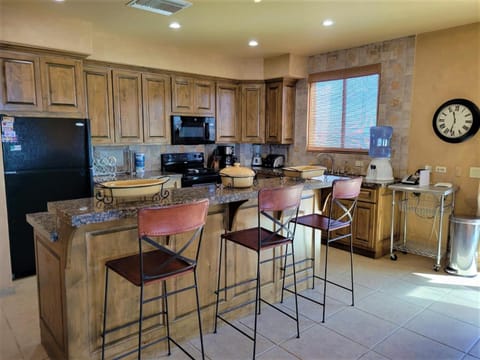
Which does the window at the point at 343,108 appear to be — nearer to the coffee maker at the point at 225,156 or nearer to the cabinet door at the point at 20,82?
the coffee maker at the point at 225,156

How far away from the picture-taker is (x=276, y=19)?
11.5 ft

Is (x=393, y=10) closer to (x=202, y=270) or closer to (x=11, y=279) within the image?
(x=202, y=270)

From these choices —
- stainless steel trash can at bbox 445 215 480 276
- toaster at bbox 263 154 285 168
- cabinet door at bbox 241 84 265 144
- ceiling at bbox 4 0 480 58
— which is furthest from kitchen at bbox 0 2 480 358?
toaster at bbox 263 154 285 168

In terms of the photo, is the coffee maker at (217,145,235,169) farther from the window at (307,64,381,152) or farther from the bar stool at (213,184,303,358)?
the bar stool at (213,184,303,358)

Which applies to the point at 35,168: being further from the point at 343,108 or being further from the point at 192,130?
the point at 343,108

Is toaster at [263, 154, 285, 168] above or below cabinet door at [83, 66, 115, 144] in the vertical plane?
below

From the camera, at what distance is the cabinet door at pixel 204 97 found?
195 inches

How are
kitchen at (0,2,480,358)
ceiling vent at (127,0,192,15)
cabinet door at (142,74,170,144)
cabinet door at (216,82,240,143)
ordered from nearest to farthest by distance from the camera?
1. ceiling vent at (127,0,192,15)
2. kitchen at (0,2,480,358)
3. cabinet door at (142,74,170,144)
4. cabinet door at (216,82,240,143)

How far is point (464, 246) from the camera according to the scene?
11.6 feet

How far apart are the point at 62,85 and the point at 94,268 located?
2361 mm

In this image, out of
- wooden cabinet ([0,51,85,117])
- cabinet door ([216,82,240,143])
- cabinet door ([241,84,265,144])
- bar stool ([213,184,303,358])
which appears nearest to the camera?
bar stool ([213,184,303,358])

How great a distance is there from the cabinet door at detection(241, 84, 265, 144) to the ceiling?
36.0 inches

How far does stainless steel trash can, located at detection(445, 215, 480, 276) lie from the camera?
3488 mm

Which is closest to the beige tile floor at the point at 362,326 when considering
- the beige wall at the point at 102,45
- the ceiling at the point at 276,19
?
the beige wall at the point at 102,45
